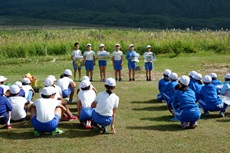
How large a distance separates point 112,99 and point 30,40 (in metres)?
18.0

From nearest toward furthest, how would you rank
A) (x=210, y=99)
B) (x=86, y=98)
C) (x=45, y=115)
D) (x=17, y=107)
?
1. (x=45, y=115)
2. (x=86, y=98)
3. (x=17, y=107)
4. (x=210, y=99)

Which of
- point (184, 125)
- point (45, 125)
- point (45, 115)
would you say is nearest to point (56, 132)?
point (45, 125)

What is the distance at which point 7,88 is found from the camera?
29.3 ft

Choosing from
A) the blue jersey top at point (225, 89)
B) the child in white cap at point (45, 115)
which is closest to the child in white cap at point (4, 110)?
the child in white cap at point (45, 115)

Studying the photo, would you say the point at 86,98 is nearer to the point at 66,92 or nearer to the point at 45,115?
the point at 45,115

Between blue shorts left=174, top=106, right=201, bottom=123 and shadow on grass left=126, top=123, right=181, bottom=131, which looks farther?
shadow on grass left=126, top=123, right=181, bottom=131

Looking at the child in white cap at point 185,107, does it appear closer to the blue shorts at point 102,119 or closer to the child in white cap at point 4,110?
the blue shorts at point 102,119

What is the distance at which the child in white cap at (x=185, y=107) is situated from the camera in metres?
7.89

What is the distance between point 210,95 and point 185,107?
138cm

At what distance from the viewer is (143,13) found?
7881 centimetres

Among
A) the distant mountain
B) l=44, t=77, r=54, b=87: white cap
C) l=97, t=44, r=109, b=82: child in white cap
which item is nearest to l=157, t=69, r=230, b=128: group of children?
l=44, t=77, r=54, b=87: white cap

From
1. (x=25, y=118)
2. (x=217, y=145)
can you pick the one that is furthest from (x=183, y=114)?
(x=25, y=118)

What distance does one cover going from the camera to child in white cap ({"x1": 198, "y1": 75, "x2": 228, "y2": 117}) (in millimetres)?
8945

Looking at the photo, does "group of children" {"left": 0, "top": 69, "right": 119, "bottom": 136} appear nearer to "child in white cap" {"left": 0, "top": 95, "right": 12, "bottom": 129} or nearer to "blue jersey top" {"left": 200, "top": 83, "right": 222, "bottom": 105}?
"child in white cap" {"left": 0, "top": 95, "right": 12, "bottom": 129}
